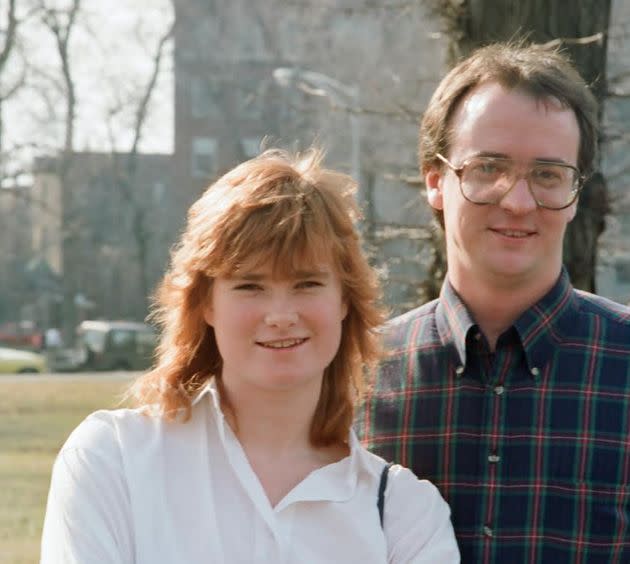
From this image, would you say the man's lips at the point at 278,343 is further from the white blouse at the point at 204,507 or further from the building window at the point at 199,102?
the building window at the point at 199,102

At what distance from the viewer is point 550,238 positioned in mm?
3041

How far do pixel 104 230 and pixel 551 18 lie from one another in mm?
42690

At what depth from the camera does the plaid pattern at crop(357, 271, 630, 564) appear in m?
2.99

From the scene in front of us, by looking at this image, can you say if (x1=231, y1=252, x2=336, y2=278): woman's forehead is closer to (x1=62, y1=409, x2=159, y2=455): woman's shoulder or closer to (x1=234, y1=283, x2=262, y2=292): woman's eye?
(x1=234, y1=283, x2=262, y2=292): woman's eye

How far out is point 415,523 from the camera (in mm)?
2730

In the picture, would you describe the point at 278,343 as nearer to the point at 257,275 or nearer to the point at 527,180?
the point at 257,275

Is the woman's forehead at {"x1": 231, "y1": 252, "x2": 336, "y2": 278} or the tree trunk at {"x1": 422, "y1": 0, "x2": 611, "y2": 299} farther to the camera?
the tree trunk at {"x1": 422, "y1": 0, "x2": 611, "y2": 299}

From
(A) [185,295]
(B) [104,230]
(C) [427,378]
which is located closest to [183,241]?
(A) [185,295]

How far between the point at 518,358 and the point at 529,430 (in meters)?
0.18

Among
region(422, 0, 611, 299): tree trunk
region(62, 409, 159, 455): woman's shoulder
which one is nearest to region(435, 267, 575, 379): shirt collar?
region(62, 409, 159, 455): woman's shoulder

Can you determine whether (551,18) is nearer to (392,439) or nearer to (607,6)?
(607,6)

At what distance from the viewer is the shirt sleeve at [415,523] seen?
8.80ft

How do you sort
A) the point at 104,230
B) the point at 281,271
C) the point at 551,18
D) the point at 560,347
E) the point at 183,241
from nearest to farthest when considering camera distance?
the point at 281,271
the point at 183,241
the point at 560,347
the point at 551,18
the point at 104,230

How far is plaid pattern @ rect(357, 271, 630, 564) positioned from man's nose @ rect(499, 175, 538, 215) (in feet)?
0.91
